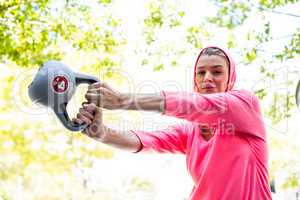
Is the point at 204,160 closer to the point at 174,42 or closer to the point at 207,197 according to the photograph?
the point at 207,197

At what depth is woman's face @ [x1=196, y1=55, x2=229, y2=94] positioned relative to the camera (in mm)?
1248

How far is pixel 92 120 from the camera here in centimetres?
115

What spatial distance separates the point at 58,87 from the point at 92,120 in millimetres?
143

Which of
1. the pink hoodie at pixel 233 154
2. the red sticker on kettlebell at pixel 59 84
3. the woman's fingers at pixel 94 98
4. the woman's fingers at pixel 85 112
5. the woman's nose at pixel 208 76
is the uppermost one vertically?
the woman's nose at pixel 208 76

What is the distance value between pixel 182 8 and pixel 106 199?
1.60m

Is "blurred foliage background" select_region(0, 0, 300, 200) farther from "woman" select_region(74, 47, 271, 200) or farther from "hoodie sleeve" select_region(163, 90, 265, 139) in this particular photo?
"hoodie sleeve" select_region(163, 90, 265, 139)

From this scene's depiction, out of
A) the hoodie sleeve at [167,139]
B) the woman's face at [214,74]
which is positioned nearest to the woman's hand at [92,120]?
the hoodie sleeve at [167,139]

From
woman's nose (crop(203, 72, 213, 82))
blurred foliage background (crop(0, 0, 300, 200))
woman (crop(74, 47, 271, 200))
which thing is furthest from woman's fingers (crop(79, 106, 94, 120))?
blurred foliage background (crop(0, 0, 300, 200))

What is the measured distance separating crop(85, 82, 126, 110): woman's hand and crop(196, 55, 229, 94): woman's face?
0.34 m

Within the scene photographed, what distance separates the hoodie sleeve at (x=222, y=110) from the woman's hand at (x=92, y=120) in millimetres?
192

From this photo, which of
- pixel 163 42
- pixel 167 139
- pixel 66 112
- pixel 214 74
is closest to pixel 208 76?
pixel 214 74

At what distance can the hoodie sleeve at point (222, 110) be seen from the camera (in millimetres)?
996

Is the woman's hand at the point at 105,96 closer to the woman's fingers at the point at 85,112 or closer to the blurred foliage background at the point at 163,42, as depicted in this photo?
the woman's fingers at the point at 85,112

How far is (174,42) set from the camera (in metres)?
2.88
